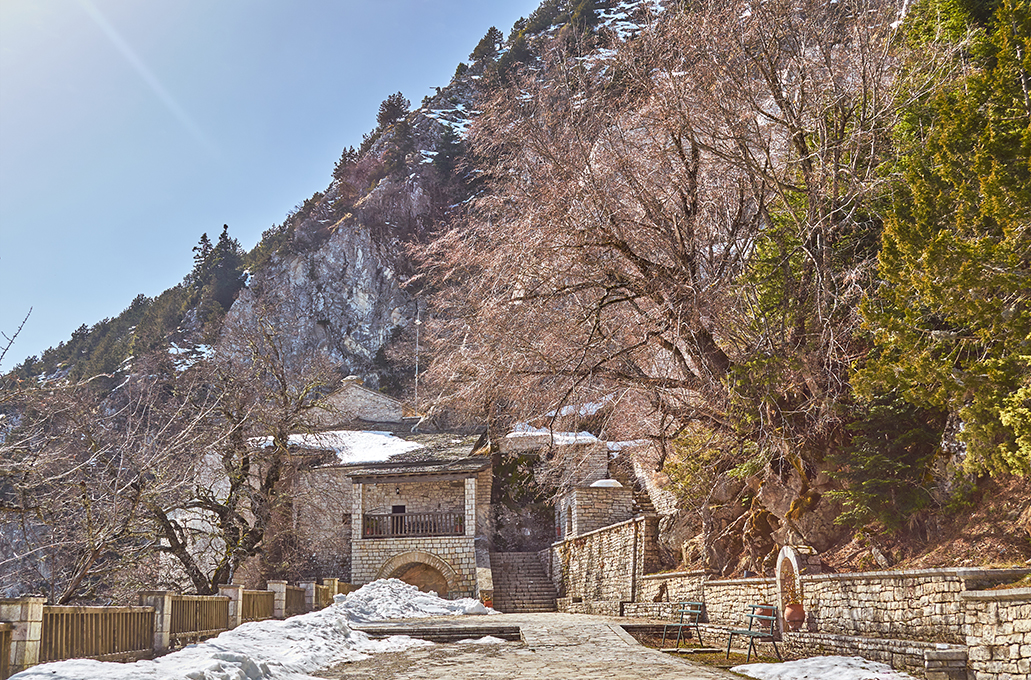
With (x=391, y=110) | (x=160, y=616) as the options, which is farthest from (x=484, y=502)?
(x=391, y=110)

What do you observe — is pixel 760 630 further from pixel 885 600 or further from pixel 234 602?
pixel 234 602

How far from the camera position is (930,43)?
350 inches

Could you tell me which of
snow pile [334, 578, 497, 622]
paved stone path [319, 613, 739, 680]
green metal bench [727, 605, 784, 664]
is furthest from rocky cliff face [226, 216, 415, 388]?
green metal bench [727, 605, 784, 664]

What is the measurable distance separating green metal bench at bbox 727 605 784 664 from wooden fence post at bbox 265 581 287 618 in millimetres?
7332

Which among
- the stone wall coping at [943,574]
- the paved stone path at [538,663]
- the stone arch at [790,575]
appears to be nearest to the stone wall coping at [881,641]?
the stone arch at [790,575]

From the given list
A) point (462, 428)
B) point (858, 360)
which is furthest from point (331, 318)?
point (858, 360)

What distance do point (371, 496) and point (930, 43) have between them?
21.6 metres

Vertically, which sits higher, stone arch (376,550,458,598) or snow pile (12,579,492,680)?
snow pile (12,579,492,680)

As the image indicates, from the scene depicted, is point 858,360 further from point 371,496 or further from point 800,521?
point 371,496

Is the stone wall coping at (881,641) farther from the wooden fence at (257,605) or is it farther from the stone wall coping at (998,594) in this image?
the wooden fence at (257,605)

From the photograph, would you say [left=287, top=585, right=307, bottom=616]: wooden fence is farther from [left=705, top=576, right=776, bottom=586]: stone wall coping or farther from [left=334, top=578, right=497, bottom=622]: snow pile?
[left=705, top=576, right=776, bottom=586]: stone wall coping

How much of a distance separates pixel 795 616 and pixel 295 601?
29.3 ft

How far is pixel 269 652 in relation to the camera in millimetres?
7875

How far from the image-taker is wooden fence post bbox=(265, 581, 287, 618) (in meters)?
12.0
